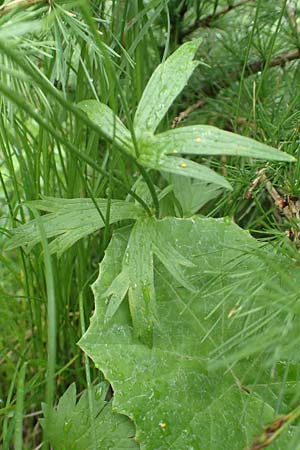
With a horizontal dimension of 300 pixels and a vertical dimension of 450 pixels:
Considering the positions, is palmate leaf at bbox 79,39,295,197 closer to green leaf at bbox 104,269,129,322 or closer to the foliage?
the foliage

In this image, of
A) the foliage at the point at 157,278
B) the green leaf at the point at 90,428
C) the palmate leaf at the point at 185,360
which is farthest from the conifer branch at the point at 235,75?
the green leaf at the point at 90,428

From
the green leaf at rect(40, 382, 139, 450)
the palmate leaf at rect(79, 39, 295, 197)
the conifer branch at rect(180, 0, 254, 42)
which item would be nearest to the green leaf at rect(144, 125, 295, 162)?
the palmate leaf at rect(79, 39, 295, 197)

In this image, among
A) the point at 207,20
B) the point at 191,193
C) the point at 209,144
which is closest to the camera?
the point at 209,144

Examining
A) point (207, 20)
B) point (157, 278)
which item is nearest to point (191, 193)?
point (157, 278)

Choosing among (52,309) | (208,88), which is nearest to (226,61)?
(208,88)

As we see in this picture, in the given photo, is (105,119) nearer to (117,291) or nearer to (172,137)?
(172,137)
